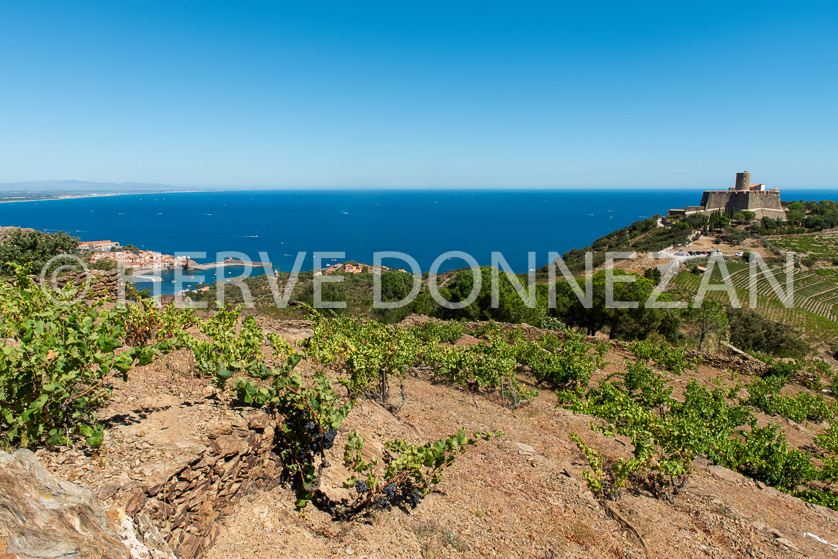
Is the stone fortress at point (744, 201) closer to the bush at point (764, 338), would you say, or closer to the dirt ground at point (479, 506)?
the bush at point (764, 338)

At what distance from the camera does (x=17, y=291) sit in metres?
5.84

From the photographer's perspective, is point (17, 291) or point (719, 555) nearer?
point (719, 555)

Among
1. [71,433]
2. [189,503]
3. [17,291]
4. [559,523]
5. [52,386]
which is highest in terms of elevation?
[17,291]

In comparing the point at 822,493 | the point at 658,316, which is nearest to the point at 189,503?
the point at 822,493

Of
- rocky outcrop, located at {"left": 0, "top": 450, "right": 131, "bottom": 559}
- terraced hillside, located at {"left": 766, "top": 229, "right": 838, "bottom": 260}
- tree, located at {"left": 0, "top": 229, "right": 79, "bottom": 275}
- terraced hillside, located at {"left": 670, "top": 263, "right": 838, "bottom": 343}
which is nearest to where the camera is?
rocky outcrop, located at {"left": 0, "top": 450, "right": 131, "bottom": 559}

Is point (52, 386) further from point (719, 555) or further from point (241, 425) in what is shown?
point (719, 555)

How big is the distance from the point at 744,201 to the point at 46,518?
321ft

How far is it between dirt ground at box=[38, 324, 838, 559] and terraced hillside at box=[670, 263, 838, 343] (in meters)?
28.6

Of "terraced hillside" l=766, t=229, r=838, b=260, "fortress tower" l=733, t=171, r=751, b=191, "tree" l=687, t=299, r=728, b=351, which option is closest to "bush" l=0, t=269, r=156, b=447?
"tree" l=687, t=299, r=728, b=351

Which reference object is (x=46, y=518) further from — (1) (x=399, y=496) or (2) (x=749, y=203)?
(2) (x=749, y=203)

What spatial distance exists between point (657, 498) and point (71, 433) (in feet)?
22.0

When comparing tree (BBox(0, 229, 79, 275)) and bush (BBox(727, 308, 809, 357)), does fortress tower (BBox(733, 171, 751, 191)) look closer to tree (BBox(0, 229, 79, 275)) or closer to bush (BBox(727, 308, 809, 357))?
bush (BBox(727, 308, 809, 357))

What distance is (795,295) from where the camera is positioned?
132 ft

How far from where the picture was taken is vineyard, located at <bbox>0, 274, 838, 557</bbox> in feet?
12.3
